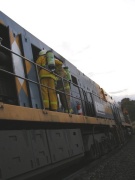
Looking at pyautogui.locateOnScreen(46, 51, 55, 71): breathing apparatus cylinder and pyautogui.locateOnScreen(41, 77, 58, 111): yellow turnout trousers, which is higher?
pyautogui.locateOnScreen(46, 51, 55, 71): breathing apparatus cylinder

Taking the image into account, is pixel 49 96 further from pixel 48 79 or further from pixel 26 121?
pixel 26 121

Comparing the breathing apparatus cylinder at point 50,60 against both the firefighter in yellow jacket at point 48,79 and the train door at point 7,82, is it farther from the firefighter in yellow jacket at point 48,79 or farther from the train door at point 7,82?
the train door at point 7,82


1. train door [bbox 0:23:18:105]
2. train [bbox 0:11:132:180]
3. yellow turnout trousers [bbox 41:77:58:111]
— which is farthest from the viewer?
yellow turnout trousers [bbox 41:77:58:111]

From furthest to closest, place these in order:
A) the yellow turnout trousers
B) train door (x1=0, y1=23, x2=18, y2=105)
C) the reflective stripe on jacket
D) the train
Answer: the reflective stripe on jacket → the yellow turnout trousers → train door (x1=0, y1=23, x2=18, y2=105) → the train

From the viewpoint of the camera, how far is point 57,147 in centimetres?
450

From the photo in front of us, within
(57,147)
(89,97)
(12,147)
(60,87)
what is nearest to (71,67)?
(89,97)

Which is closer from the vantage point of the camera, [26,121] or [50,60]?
[26,121]

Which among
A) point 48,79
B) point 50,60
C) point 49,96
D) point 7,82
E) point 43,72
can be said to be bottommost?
point 49,96

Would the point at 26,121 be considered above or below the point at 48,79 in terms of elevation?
below

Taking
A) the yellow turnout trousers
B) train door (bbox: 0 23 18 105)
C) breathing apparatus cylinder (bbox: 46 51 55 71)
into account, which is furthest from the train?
breathing apparatus cylinder (bbox: 46 51 55 71)

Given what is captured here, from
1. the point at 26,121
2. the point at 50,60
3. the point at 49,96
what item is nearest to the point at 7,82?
the point at 26,121

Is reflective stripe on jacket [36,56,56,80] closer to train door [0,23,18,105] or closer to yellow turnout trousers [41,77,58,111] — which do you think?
yellow turnout trousers [41,77,58,111]

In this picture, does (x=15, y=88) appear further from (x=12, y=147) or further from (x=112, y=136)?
(x=112, y=136)

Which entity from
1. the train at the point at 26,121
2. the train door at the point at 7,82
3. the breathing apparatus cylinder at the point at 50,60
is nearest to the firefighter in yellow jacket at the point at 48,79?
the breathing apparatus cylinder at the point at 50,60
